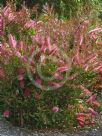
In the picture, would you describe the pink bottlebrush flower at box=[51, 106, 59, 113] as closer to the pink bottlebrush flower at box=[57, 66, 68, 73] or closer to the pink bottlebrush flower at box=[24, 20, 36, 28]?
the pink bottlebrush flower at box=[57, 66, 68, 73]

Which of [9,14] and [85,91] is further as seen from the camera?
[9,14]

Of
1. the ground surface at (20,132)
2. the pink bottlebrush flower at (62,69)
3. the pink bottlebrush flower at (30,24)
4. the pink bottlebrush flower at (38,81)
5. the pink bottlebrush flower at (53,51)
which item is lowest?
the ground surface at (20,132)

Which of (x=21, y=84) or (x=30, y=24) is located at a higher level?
(x=30, y=24)

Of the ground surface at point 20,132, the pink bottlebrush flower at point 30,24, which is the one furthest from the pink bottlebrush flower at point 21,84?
the pink bottlebrush flower at point 30,24

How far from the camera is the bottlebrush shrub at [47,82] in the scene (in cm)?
552

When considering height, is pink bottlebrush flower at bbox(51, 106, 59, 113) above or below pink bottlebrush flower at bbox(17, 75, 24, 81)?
below

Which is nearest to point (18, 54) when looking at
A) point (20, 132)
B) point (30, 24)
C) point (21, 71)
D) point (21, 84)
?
point (21, 71)

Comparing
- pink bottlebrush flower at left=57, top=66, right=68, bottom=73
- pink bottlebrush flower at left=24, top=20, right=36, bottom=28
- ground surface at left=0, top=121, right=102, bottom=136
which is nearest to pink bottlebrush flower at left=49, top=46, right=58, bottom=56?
pink bottlebrush flower at left=57, top=66, right=68, bottom=73

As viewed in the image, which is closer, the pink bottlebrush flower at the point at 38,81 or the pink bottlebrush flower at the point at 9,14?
the pink bottlebrush flower at the point at 38,81

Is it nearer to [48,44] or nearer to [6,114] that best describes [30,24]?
[48,44]

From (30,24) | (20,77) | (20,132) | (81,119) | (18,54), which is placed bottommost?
(20,132)

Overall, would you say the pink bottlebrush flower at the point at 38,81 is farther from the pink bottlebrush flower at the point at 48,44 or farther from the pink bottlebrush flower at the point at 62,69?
the pink bottlebrush flower at the point at 48,44

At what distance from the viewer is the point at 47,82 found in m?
5.52

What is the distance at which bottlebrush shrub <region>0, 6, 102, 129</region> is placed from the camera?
18.1ft
